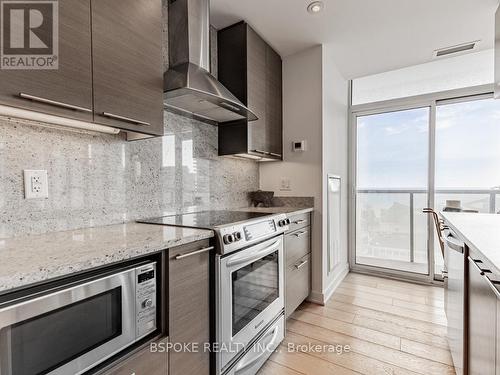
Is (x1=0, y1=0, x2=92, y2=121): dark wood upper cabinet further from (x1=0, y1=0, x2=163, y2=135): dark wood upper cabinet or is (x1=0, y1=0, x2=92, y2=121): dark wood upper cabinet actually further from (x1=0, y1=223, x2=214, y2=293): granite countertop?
(x1=0, y1=223, x2=214, y2=293): granite countertop

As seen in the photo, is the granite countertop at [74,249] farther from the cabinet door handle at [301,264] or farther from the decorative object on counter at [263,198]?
the decorative object on counter at [263,198]

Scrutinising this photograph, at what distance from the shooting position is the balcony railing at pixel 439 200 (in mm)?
2730

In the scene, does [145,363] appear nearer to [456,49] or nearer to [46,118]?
[46,118]

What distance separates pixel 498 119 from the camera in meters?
2.71

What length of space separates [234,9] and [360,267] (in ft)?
10.8

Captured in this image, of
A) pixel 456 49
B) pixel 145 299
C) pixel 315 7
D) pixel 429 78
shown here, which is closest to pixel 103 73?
pixel 145 299

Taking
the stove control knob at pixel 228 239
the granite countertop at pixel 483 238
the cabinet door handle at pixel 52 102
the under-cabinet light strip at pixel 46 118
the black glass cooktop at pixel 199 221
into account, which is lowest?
the stove control knob at pixel 228 239

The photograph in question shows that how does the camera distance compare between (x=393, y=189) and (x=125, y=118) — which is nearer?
(x=125, y=118)

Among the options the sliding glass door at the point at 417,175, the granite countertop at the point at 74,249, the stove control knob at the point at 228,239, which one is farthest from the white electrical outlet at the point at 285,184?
the granite countertop at the point at 74,249

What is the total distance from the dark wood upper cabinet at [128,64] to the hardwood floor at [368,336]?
67.0 inches

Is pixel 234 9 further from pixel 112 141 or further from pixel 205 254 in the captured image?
pixel 205 254

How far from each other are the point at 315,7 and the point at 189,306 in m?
2.27

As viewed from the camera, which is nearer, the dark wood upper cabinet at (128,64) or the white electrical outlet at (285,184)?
the dark wood upper cabinet at (128,64)

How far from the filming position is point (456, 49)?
2590 millimetres
